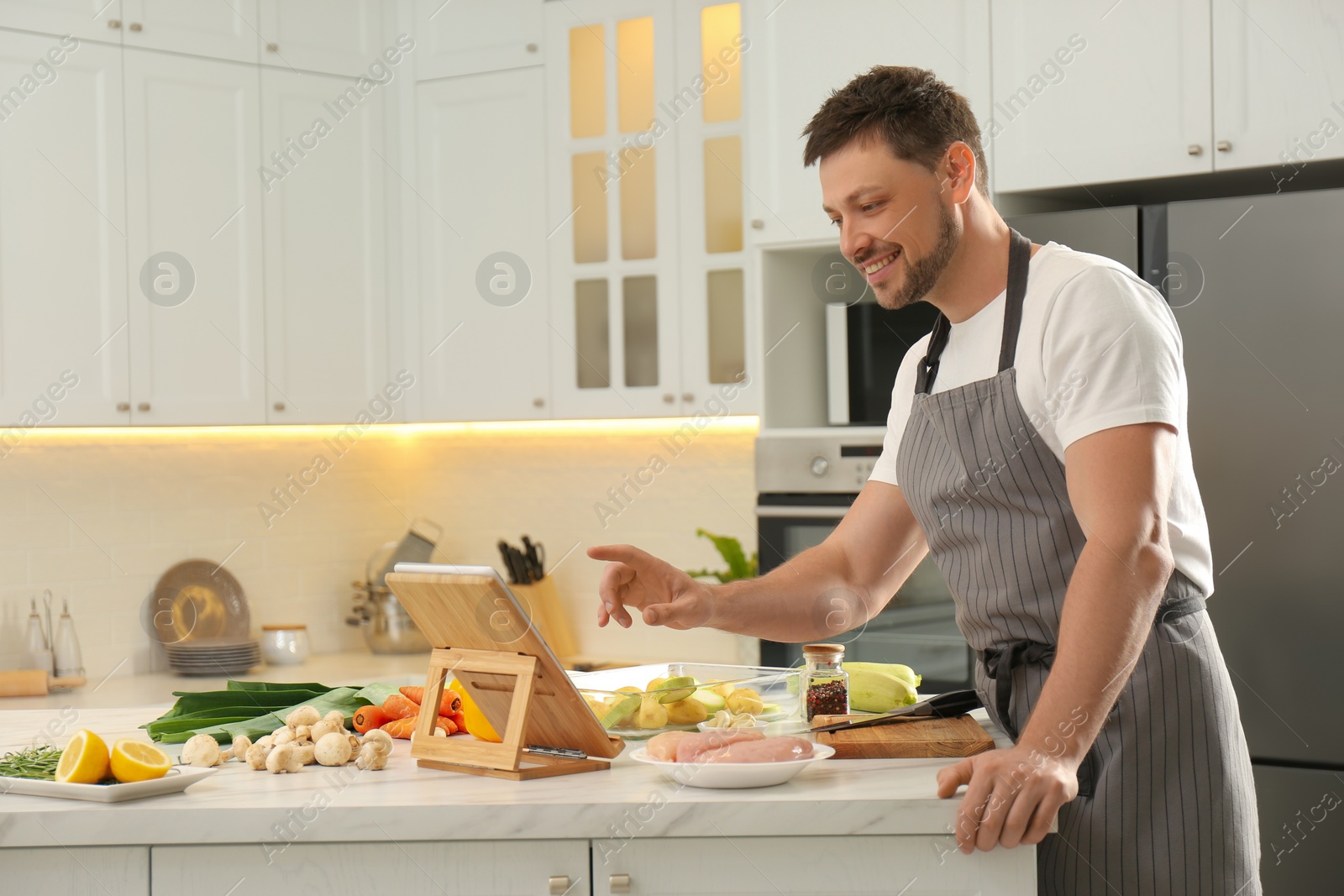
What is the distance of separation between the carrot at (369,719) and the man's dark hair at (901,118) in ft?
3.08

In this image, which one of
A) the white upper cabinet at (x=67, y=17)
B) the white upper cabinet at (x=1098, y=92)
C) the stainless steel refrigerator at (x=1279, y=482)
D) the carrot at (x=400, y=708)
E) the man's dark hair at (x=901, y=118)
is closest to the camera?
the man's dark hair at (x=901, y=118)

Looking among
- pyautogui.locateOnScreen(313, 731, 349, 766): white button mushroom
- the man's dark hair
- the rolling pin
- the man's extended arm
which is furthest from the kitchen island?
the rolling pin

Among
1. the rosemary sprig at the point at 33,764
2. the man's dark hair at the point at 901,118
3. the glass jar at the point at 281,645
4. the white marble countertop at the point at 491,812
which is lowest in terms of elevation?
the glass jar at the point at 281,645

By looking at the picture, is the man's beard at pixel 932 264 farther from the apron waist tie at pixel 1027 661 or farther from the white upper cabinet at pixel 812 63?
the white upper cabinet at pixel 812 63

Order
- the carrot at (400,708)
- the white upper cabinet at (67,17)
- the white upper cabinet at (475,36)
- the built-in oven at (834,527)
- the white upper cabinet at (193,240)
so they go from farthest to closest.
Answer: the white upper cabinet at (475,36) < the white upper cabinet at (193,240) < the white upper cabinet at (67,17) < the built-in oven at (834,527) < the carrot at (400,708)

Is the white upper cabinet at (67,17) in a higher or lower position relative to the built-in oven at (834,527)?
higher

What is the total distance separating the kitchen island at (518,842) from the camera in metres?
1.32

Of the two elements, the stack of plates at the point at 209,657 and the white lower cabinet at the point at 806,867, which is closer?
the white lower cabinet at the point at 806,867

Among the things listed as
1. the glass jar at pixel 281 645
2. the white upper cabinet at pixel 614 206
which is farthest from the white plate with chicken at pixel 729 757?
the glass jar at pixel 281 645

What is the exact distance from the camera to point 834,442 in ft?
10.1

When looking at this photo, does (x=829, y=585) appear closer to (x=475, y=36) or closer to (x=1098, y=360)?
(x=1098, y=360)

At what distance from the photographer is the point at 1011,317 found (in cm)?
157

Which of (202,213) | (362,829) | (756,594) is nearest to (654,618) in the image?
(756,594)

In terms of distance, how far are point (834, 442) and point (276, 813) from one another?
1.96m
